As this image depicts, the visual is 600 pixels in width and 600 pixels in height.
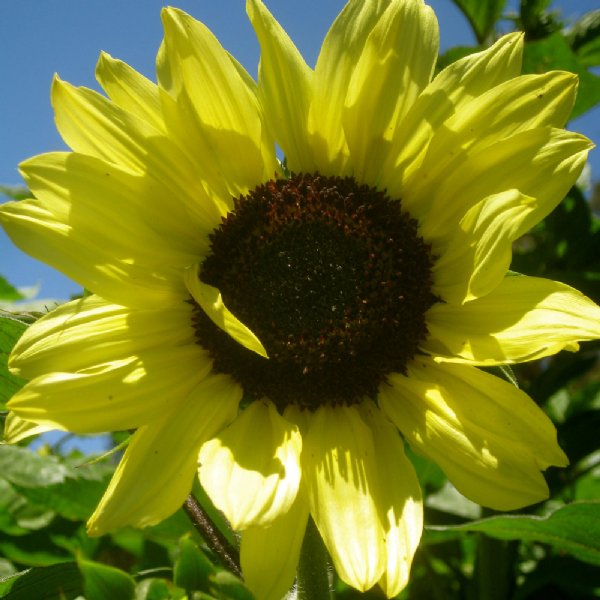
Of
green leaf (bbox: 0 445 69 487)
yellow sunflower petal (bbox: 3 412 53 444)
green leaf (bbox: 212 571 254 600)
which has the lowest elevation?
green leaf (bbox: 0 445 69 487)

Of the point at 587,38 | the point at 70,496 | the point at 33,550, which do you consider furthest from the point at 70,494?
the point at 587,38

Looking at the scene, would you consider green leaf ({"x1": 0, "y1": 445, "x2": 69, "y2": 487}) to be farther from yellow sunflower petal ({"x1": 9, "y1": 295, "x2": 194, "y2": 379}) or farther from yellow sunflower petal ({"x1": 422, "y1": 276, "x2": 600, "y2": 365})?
yellow sunflower petal ({"x1": 422, "y1": 276, "x2": 600, "y2": 365})

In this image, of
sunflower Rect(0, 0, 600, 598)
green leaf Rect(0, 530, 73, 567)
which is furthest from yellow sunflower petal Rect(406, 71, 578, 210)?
green leaf Rect(0, 530, 73, 567)

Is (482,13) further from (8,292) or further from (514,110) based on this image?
(8,292)

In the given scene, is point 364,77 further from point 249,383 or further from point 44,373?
point 44,373

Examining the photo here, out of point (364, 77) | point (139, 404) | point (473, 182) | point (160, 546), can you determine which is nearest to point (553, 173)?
point (473, 182)

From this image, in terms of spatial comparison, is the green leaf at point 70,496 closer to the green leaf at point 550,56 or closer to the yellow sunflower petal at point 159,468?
the yellow sunflower petal at point 159,468

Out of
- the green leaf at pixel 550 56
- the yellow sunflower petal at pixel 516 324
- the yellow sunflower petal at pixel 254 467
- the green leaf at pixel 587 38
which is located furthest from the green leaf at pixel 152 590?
the green leaf at pixel 587 38
